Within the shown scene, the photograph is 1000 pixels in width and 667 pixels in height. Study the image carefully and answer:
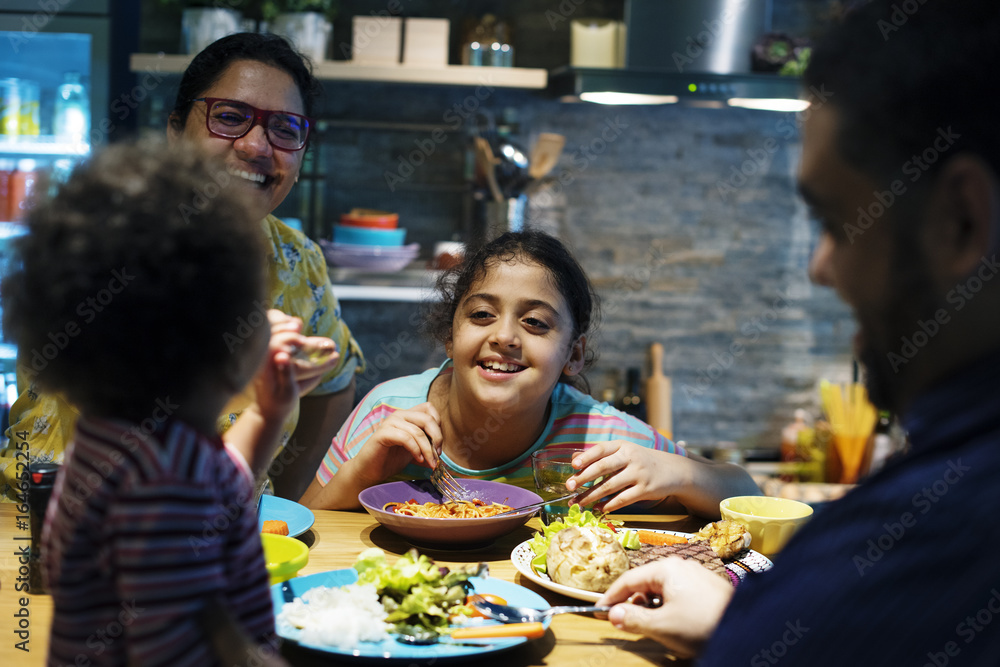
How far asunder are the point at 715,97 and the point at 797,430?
60.5 inches

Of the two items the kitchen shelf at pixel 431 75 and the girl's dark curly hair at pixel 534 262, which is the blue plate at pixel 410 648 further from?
the kitchen shelf at pixel 431 75

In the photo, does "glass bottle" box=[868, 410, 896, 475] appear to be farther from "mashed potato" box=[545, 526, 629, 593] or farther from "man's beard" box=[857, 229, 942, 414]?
"man's beard" box=[857, 229, 942, 414]

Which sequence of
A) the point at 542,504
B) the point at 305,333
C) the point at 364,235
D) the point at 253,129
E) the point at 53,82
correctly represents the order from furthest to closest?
the point at 364,235
the point at 53,82
the point at 305,333
the point at 253,129
the point at 542,504

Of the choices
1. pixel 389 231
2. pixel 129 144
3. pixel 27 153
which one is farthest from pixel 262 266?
pixel 27 153

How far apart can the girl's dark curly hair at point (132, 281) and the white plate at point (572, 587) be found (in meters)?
0.62

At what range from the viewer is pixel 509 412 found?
1.68 metres

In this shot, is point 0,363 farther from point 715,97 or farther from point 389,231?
point 715,97

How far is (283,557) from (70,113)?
2648 mm

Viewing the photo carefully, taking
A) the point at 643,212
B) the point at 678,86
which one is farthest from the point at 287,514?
the point at 643,212

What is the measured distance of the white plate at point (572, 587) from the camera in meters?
1.05

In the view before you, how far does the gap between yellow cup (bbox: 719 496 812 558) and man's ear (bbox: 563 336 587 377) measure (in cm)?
56

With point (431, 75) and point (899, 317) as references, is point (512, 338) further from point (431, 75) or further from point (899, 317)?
point (431, 75)

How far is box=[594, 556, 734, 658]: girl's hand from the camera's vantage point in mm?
887

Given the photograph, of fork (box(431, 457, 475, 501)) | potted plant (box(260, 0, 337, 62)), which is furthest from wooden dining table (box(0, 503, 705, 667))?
potted plant (box(260, 0, 337, 62))
